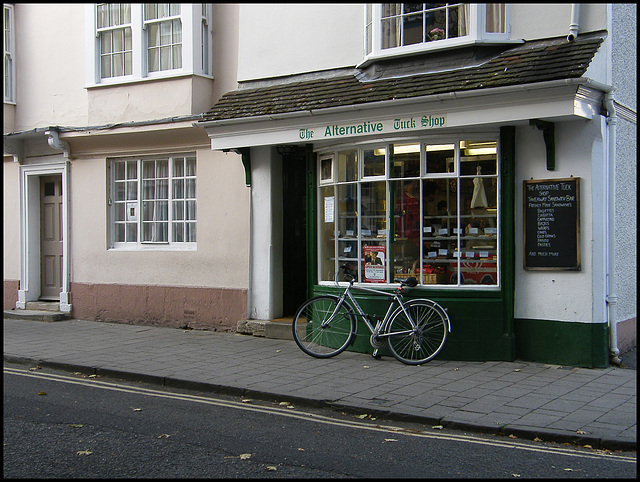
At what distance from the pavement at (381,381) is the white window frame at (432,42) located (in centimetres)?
413

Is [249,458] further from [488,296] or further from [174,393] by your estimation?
[488,296]

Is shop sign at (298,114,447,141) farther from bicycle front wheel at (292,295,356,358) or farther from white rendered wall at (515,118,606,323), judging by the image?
bicycle front wheel at (292,295,356,358)

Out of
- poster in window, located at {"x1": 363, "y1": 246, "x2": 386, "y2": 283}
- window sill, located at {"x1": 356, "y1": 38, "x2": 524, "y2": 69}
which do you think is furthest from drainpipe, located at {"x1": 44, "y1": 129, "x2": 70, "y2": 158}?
poster in window, located at {"x1": 363, "y1": 246, "x2": 386, "y2": 283}

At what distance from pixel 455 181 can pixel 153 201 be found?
606 cm

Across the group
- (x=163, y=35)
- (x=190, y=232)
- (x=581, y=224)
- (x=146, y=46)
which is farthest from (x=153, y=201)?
(x=581, y=224)

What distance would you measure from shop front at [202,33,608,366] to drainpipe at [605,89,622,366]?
259 millimetres

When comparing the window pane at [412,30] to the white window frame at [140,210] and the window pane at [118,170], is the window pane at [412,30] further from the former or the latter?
the window pane at [118,170]

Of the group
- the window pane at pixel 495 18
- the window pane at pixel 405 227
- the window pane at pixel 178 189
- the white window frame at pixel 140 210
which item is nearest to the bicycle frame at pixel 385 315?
the window pane at pixel 405 227

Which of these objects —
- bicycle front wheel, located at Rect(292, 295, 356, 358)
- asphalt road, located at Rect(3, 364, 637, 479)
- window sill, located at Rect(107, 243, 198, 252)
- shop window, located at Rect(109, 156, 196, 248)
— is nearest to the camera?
asphalt road, located at Rect(3, 364, 637, 479)

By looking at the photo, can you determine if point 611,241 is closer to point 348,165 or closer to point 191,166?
point 348,165

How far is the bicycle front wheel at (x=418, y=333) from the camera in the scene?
30.5 feet

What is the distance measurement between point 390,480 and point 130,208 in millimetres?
9536

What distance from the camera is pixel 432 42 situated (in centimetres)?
967

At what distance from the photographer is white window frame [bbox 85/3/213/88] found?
12.3m
